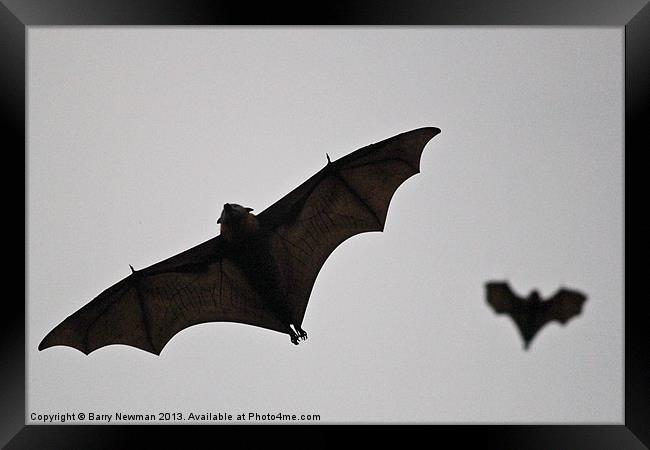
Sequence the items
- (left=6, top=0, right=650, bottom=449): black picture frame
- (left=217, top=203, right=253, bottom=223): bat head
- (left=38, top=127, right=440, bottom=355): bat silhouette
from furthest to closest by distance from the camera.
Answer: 1. (left=38, top=127, right=440, bottom=355): bat silhouette
2. (left=6, top=0, right=650, bottom=449): black picture frame
3. (left=217, top=203, right=253, bottom=223): bat head

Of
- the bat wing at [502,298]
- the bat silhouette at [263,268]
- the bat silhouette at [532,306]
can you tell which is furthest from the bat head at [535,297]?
the bat silhouette at [263,268]

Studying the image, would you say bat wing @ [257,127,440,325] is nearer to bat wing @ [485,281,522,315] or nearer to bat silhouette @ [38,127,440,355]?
bat silhouette @ [38,127,440,355]

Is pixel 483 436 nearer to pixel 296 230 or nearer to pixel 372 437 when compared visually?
pixel 372 437

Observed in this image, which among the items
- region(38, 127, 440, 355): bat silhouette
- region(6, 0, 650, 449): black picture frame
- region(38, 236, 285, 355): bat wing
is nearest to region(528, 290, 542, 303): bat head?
region(6, 0, 650, 449): black picture frame

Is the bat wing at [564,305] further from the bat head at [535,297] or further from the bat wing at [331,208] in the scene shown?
the bat wing at [331,208]

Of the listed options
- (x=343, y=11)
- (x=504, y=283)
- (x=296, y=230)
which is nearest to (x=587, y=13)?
(x=343, y=11)

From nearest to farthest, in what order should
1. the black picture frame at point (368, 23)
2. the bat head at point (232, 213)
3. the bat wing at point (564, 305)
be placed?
the bat head at point (232, 213), the black picture frame at point (368, 23), the bat wing at point (564, 305)

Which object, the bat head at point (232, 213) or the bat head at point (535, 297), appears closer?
the bat head at point (232, 213)
